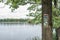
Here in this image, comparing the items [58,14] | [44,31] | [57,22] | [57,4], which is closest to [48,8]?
[44,31]

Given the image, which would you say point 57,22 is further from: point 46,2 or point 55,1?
point 46,2

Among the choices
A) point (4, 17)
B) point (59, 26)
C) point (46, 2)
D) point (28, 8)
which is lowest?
point (4, 17)

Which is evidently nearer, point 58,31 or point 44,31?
point 44,31

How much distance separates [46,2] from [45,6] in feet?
0.45

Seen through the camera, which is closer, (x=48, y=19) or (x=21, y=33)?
→ (x=48, y=19)

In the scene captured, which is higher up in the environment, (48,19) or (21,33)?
(48,19)

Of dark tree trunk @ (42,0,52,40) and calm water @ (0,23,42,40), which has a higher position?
dark tree trunk @ (42,0,52,40)

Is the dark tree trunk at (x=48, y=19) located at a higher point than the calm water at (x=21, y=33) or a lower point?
higher

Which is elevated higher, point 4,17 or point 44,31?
point 44,31

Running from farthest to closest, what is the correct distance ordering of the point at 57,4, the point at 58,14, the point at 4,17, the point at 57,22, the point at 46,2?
1. the point at 4,17
2. the point at 57,4
3. the point at 58,14
4. the point at 57,22
5. the point at 46,2

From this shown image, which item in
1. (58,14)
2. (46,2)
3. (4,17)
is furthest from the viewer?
(4,17)

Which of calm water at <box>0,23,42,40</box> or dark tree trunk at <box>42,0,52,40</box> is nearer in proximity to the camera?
dark tree trunk at <box>42,0,52,40</box>

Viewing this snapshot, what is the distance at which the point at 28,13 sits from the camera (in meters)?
16.1

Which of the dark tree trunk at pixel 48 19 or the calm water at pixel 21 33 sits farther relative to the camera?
the calm water at pixel 21 33
